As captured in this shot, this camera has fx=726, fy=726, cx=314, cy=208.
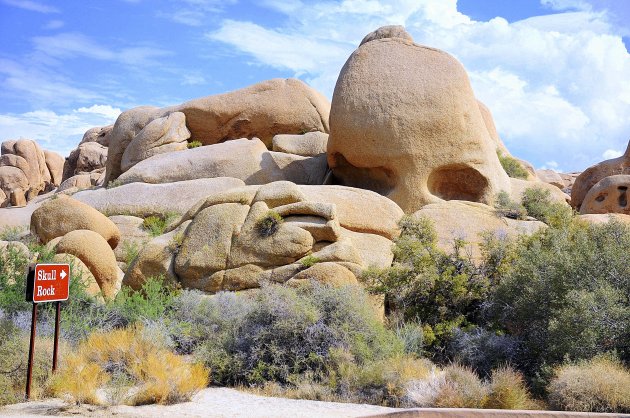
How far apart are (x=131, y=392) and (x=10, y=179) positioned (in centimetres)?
4894

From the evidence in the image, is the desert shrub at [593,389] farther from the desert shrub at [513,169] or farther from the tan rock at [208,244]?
the desert shrub at [513,169]

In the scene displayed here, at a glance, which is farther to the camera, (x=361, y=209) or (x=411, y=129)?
(x=411, y=129)

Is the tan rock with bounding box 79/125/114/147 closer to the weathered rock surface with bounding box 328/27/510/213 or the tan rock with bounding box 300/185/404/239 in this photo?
the weathered rock surface with bounding box 328/27/510/213

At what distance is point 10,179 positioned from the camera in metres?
53.6

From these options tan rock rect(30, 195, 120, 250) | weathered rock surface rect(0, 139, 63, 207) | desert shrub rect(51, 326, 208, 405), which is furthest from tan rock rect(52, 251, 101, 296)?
weathered rock surface rect(0, 139, 63, 207)

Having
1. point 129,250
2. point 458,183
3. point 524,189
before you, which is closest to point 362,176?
point 458,183

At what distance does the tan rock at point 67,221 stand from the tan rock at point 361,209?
4955 mm

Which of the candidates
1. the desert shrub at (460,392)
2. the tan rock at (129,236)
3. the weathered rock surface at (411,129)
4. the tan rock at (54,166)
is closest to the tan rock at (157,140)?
the tan rock at (129,236)

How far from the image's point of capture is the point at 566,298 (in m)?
10.1

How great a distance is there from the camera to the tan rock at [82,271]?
45.6ft

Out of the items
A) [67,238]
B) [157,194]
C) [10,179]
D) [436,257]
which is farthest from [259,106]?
[10,179]

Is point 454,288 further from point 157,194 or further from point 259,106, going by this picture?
point 259,106

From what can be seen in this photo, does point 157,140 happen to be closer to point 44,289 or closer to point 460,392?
point 44,289

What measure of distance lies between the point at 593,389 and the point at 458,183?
12.4 meters
